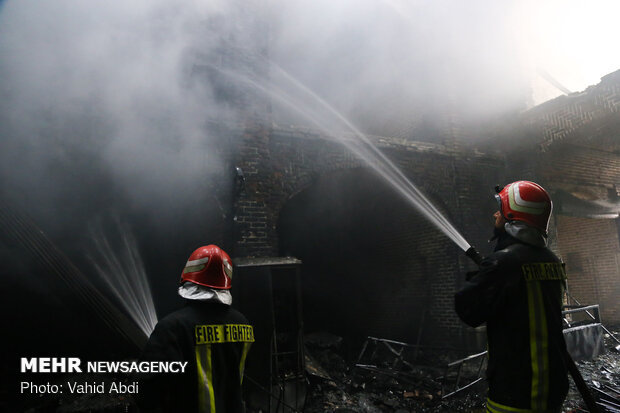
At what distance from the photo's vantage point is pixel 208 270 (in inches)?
88.7

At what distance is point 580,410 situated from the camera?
513 centimetres

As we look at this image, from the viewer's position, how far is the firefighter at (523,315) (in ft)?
7.45

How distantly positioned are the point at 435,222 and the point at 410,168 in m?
1.44

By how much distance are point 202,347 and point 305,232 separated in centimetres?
903

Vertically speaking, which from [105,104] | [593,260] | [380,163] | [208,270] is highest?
[105,104]

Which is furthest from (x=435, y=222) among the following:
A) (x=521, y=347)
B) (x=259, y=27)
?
(x=521, y=347)

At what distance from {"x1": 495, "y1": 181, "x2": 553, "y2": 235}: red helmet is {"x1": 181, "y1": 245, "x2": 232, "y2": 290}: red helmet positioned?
1.78m

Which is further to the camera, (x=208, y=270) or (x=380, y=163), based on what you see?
(x=380, y=163)

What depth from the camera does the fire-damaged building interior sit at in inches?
187

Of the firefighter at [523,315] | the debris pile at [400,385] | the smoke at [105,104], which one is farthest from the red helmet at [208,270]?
the debris pile at [400,385]

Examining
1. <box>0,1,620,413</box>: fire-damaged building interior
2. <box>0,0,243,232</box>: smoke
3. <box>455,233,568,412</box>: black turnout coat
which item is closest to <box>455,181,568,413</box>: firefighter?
<box>455,233,568,412</box>: black turnout coat

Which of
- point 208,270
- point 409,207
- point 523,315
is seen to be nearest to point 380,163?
point 409,207

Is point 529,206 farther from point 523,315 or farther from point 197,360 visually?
point 197,360

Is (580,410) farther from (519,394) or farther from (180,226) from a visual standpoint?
(180,226)
